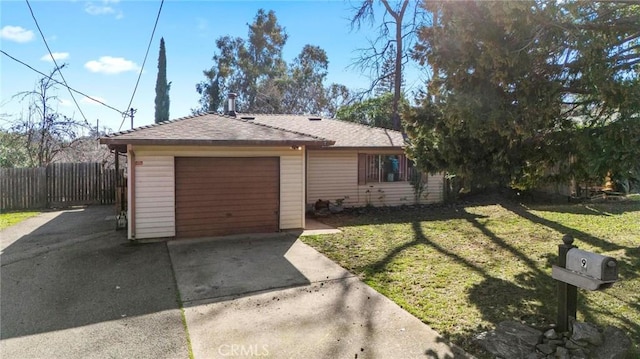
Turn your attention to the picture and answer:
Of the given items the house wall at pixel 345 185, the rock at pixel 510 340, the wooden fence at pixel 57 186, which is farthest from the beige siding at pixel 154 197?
the rock at pixel 510 340

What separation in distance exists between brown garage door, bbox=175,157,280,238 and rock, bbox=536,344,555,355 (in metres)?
6.56

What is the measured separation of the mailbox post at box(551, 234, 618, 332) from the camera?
11.1ft

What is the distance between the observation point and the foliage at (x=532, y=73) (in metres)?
4.01

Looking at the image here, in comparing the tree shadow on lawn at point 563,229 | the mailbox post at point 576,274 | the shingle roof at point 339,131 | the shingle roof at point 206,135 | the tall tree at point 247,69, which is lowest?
the tree shadow on lawn at point 563,229

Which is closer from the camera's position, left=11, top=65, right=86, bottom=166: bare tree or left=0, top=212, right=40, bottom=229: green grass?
left=0, top=212, right=40, bottom=229: green grass

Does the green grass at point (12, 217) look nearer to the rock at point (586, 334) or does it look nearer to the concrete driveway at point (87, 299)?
the concrete driveway at point (87, 299)

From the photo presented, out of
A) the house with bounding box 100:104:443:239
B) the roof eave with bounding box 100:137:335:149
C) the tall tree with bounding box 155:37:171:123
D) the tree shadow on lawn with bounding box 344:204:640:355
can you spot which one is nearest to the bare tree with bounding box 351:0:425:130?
the house with bounding box 100:104:443:239

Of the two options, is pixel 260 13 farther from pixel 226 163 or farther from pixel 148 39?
pixel 226 163

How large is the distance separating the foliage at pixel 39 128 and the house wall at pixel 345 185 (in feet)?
38.3

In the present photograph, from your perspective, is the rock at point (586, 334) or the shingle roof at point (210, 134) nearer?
the rock at point (586, 334)

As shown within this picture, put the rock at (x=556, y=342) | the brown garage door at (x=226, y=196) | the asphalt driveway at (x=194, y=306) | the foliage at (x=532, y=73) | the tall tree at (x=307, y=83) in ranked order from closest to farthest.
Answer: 1. the rock at (x=556, y=342)
2. the asphalt driveway at (x=194, y=306)
3. the foliage at (x=532, y=73)
4. the brown garage door at (x=226, y=196)
5. the tall tree at (x=307, y=83)

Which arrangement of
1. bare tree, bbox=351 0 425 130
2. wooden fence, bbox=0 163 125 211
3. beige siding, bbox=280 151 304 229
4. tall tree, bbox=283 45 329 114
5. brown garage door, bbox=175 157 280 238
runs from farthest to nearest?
tall tree, bbox=283 45 329 114, bare tree, bbox=351 0 425 130, wooden fence, bbox=0 163 125 211, beige siding, bbox=280 151 304 229, brown garage door, bbox=175 157 280 238

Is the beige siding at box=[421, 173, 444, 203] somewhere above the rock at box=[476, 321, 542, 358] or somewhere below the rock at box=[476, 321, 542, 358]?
above

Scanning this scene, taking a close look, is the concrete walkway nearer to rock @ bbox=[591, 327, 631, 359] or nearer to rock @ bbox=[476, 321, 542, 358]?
rock @ bbox=[476, 321, 542, 358]
